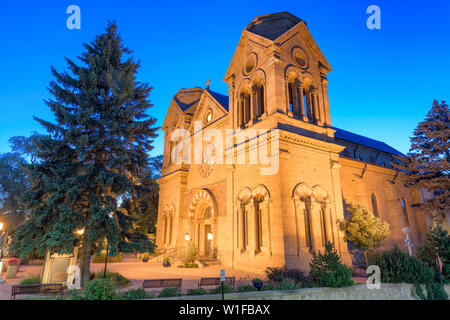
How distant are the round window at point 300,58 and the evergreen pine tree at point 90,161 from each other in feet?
39.7

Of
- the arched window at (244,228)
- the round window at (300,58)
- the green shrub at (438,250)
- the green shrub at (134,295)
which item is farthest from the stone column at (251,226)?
the round window at (300,58)

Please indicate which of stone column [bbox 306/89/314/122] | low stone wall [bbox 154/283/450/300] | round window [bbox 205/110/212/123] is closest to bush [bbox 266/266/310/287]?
low stone wall [bbox 154/283/450/300]

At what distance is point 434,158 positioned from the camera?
24.3 m

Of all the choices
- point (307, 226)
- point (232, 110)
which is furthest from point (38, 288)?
point (232, 110)

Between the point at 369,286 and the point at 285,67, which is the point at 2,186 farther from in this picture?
the point at 369,286

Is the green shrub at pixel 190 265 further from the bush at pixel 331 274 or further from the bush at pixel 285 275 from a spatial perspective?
the bush at pixel 331 274

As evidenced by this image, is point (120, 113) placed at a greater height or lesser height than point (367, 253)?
greater

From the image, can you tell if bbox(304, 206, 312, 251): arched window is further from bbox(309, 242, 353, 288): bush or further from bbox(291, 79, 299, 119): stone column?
bbox(291, 79, 299, 119): stone column

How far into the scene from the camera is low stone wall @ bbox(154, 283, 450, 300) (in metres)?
9.17

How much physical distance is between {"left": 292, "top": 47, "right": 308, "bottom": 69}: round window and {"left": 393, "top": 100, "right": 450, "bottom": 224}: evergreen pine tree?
14428 millimetres

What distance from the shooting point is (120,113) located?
46.8 feet
